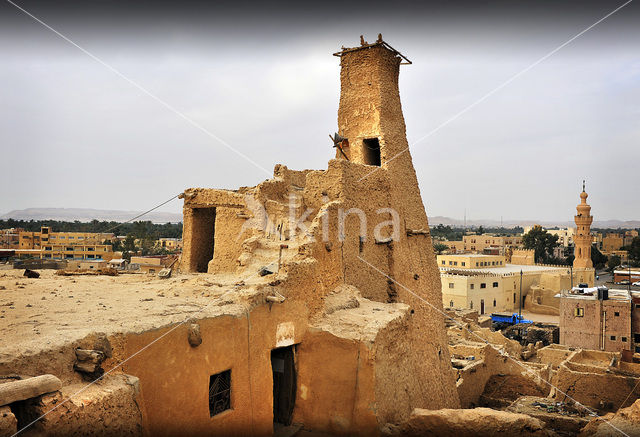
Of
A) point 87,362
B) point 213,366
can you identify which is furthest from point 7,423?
point 213,366

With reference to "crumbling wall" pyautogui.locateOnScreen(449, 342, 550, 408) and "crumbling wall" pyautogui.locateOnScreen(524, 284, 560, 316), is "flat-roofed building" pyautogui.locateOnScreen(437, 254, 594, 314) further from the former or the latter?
"crumbling wall" pyautogui.locateOnScreen(449, 342, 550, 408)

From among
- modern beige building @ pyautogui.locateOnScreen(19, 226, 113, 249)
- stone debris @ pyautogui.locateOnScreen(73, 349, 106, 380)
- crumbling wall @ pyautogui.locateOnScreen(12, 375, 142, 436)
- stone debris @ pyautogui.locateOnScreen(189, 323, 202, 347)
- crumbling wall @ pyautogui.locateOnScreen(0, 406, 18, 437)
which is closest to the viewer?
crumbling wall @ pyautogui.locateOnScreen(0, 406, 18, 437)

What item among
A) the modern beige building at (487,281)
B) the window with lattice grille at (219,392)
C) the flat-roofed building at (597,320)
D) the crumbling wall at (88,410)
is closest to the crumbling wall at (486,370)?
the flat-roofed building at (597,320)

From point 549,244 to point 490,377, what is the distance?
6827 centimetres

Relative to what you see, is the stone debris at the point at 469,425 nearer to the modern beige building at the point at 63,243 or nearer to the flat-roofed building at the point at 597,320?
the flat-roofed building at the point at 597,320

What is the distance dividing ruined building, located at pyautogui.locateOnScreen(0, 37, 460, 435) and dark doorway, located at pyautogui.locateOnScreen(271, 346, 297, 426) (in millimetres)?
19

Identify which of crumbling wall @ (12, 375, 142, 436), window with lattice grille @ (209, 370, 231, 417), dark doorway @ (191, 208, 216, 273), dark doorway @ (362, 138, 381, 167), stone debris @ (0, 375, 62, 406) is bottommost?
window with lattice grille @ (209, 370, 231, 417)

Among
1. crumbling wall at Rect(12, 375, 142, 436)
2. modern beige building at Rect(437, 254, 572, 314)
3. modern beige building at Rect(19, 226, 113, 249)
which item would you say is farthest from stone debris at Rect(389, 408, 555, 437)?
modern beige building at Rect(19, 226, 113, 249)

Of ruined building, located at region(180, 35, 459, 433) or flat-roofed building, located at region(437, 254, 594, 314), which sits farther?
flat-roofed building, located at region(437, 254, 594, 314)

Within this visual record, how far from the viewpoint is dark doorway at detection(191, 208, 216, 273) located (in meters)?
14.7

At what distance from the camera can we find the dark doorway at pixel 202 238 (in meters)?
14.7

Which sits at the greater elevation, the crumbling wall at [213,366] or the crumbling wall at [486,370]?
the crumbling wall at [213,366]

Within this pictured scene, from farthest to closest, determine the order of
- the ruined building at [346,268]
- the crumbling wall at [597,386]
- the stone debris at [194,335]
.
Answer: the crumbling wall at [597,386] → the ruined building at [346,268] → the stone debris at [194,335]

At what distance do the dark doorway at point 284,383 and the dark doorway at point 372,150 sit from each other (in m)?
8.19
